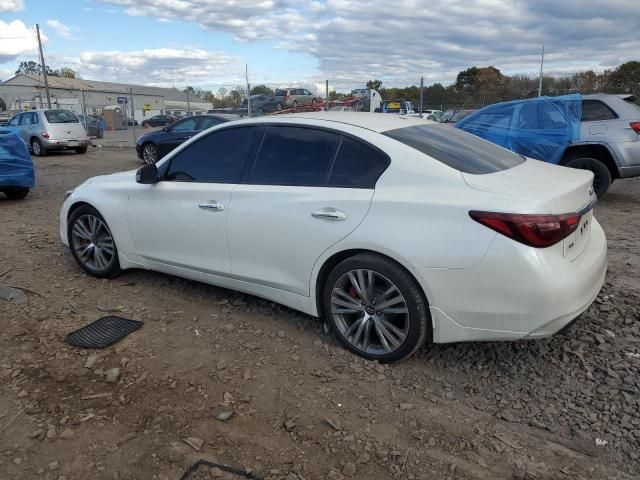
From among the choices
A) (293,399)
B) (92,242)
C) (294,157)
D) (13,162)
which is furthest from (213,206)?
(13,162)

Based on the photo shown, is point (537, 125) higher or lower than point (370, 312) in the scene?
higher

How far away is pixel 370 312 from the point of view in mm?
3225

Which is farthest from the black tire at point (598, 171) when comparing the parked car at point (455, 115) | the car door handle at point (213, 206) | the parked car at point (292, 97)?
the parked car at point (292, 97)

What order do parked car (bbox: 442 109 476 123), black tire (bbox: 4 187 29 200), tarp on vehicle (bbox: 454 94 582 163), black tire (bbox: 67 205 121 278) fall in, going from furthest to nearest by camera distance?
parked car (bbox: 442 109 476 123) → black tire (bbox: 4 187 29 200) → tarp on vehicle (bbox: 454 94 582 163) → black tire (bbox: 67 205 121 278)

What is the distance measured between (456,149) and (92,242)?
134 inches

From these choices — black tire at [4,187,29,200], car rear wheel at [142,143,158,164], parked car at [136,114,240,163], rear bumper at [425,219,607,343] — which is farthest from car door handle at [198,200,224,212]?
car rear wheel at [142,143,158,164]

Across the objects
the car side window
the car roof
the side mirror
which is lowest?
the side mirror

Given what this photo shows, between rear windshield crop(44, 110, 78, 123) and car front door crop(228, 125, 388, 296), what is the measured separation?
1568cm

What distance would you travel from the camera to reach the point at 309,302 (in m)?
3.48

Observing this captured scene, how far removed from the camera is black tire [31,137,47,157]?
1664cm

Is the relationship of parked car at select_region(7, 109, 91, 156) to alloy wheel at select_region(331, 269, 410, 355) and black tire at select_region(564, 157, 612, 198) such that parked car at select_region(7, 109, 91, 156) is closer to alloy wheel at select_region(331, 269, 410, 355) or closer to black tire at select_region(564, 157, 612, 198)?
black tire at select_region(564, 157, 612, 198)

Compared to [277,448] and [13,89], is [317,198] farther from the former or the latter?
[13,89]

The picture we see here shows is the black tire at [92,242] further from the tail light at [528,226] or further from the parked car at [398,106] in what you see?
the parked car at [398,106]

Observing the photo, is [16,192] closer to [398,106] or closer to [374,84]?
[374,84]
